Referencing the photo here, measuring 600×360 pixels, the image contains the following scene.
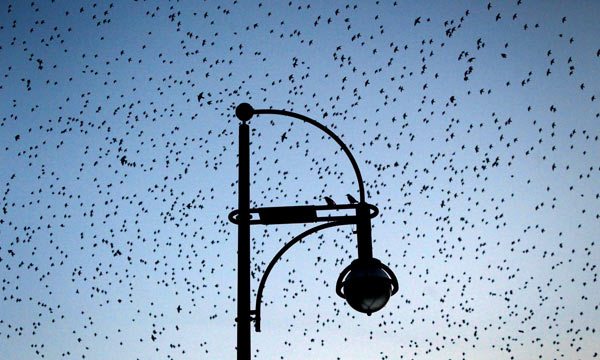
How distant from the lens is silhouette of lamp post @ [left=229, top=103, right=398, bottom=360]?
4285mm

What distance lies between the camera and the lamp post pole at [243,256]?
4.20m

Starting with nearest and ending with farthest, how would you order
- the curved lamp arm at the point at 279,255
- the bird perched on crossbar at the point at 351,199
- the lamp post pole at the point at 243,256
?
the lamp post pole at the point at 243,256 → the curved lamp arm at the point at 279,255 → the bird perched on crossbar at the point at 351,199

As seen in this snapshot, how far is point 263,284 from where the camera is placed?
4773 mm

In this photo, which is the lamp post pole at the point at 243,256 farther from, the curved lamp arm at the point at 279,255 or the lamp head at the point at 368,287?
the lamp head at the point at 368,287

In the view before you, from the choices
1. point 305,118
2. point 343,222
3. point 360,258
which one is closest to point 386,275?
point 360,258

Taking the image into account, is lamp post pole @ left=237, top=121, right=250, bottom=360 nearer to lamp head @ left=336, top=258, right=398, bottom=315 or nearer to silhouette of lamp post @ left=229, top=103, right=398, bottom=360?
silhouette of lamp post @ left=229, top=103, right=398, bottom=360

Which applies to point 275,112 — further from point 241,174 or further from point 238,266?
point 238,266

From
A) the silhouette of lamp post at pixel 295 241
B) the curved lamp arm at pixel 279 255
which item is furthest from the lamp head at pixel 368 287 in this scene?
the curved lamp arm at pixel 279 255

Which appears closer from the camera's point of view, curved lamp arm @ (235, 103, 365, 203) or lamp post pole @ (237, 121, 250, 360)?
lamp post pole @ (237, 121, 250, 360)

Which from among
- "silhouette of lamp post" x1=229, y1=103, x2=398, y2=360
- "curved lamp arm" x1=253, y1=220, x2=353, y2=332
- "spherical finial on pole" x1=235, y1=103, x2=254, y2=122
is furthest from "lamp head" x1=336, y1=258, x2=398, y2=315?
"spherical finial on pole" x1=235, y1=103, x2=254, y2=122

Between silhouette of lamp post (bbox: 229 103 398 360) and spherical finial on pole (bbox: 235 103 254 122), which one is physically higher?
spherical finial on pole (bbox: 235 103 254 122)

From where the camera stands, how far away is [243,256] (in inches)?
171

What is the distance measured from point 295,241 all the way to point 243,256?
73 cm

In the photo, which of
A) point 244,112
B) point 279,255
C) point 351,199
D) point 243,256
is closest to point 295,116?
point 244,112
